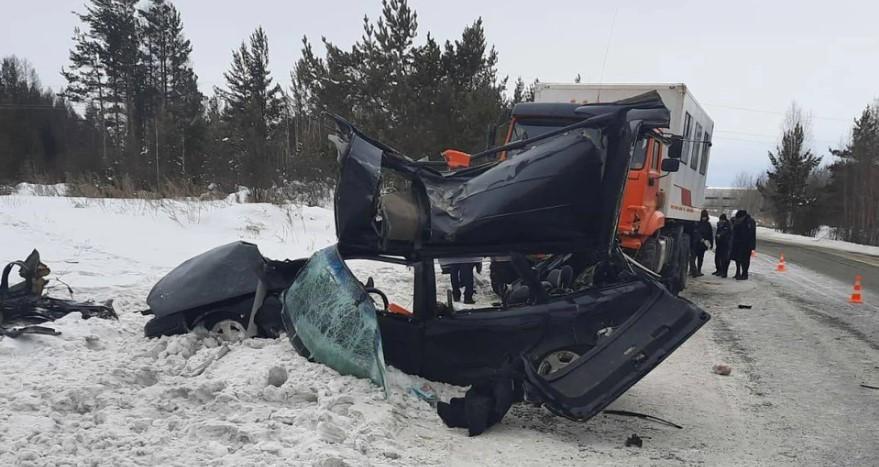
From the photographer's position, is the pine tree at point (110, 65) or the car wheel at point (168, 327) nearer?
the car wheel at point (168, 327)

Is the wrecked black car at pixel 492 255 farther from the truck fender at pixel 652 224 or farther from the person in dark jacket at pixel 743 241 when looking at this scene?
the person in dark jacket at pixel 743 241

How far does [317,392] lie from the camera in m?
3.79

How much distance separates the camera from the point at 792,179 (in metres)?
45.5

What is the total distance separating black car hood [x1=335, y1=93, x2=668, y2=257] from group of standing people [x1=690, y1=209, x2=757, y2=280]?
10117mm

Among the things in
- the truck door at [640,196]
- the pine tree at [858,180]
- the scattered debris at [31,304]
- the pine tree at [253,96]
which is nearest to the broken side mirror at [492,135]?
the truck door at [640,196]

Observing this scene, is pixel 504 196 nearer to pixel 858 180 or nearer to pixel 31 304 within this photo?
pixel 31 304

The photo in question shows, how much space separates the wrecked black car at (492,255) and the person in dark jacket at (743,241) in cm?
1007

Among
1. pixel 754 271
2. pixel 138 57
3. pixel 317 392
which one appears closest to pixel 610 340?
pixel 317 392

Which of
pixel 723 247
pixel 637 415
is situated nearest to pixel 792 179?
pixel 723 247

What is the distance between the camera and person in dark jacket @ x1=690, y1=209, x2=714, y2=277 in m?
13.9

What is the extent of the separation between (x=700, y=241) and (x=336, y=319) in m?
12.1

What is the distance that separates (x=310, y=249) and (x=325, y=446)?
935 centimetres

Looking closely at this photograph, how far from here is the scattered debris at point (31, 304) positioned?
477 centimetres

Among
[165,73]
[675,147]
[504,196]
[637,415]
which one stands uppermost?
[165,73]
